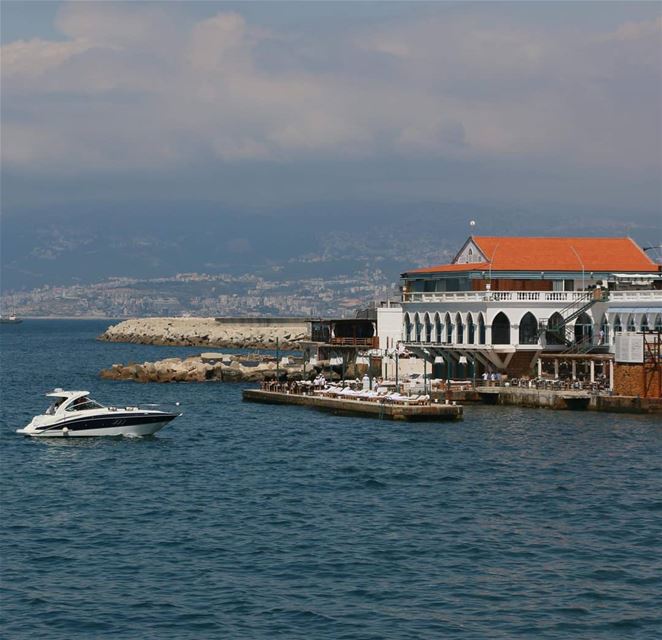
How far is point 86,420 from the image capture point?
66.5m

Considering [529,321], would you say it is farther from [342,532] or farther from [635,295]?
[342,532]

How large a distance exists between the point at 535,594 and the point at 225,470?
2457cm

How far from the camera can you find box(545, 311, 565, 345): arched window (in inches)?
3307

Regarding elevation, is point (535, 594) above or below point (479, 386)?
below

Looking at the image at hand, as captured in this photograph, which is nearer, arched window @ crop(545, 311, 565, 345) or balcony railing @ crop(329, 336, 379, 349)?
arched window @ crop(545, 311, 565, 345)

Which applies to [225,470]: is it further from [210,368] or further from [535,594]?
[210,368]

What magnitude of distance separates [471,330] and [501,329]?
237 centimetres

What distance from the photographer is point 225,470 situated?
57.7 metres

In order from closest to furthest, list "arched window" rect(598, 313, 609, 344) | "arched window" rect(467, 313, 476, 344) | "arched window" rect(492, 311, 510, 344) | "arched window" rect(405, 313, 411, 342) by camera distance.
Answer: "arched window" rect(598, 313, 609, 344)
"arched window" rect(492, 311, 510, 344)
"arched window" rect(467, 313, 476, 344)
"arched window" rect(405, 313, 411, 342)

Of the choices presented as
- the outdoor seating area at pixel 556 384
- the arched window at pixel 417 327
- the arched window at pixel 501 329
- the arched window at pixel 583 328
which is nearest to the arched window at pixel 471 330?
the arched window at pixel 501 329

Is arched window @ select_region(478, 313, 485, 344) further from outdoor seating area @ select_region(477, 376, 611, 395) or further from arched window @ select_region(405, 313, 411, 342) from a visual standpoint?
arched window @ select_region(405, 313, 411, 342)

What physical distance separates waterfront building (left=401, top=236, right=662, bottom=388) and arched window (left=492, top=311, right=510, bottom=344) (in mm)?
65

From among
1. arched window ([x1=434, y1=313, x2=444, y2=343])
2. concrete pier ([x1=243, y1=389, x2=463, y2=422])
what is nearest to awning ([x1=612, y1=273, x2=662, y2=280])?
arched window ([x1=434, y1=313, x2=444, y2=343])

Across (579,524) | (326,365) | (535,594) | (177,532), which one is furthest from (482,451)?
(326,365)
